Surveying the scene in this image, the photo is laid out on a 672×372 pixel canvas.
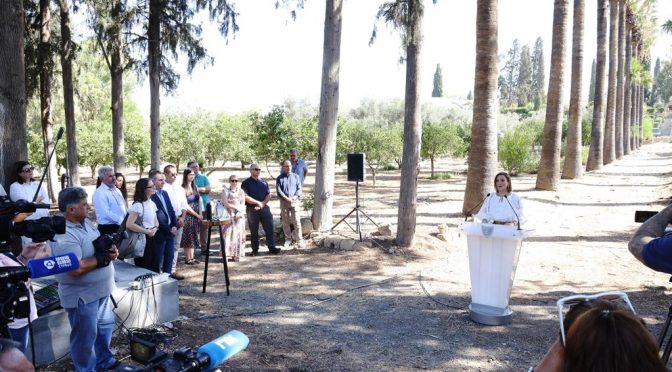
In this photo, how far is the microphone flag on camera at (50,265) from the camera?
8.46 ft

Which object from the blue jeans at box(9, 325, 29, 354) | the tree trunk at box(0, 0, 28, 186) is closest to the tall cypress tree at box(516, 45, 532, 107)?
the tree trunk at box(0, 0, 28, 186)

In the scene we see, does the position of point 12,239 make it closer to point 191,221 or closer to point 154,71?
point 191,221

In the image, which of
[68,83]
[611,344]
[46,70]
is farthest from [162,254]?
[68,83]

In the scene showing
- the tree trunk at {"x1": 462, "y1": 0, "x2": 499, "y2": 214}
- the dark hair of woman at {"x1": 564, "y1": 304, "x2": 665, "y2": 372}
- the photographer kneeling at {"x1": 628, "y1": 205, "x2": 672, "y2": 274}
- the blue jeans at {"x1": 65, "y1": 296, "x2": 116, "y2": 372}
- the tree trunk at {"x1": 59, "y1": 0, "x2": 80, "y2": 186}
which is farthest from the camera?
the tree trunk at {"x1": 59, "y1": 0, "x2": 80, "y2": 186}

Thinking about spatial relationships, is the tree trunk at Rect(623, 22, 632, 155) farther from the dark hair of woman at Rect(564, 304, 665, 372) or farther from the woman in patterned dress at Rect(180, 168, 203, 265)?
the dark hair of woman at Rect(564, 304, 665, 372)

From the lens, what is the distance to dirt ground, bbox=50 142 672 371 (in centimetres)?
488

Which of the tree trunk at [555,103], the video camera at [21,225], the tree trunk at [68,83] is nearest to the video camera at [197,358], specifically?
the video camera at [21,225]

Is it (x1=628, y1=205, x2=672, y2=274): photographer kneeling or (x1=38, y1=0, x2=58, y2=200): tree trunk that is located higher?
(x1=38, y1=0, x2=58, y2=200): tree trunk

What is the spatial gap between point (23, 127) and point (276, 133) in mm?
17621

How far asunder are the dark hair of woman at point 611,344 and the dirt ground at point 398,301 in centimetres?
341

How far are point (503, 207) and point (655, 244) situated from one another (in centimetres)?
390

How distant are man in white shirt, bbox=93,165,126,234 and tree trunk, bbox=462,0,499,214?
26.7 feet

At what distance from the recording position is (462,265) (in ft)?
27.8

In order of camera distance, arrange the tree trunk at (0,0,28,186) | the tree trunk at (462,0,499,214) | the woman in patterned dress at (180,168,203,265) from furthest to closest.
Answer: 1. the tree trunk at (462,0,499,214)
2. the woman in patterned dress at (180,168,203,265)
3. the tree trunk at (0,0,28,186)
